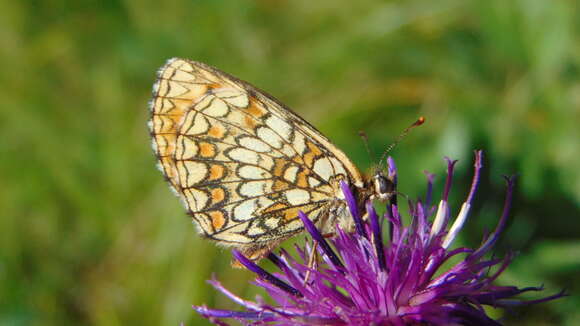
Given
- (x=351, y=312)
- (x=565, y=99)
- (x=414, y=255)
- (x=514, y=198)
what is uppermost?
(x=565, y=99)

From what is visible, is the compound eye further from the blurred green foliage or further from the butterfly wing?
the blurred green foliage

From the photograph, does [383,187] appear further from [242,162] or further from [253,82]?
[253,82]

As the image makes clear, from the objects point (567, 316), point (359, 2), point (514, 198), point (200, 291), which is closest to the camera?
point (567, 316)

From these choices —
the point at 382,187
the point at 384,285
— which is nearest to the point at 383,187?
the point at 382,187

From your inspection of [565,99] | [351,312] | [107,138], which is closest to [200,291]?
[107,138]

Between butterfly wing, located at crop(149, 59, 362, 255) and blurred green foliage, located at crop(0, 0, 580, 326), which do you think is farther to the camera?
blurred green foliage, located at crop(0, 0, 580, 326)

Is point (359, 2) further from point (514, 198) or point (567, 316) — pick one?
point (567, 316)

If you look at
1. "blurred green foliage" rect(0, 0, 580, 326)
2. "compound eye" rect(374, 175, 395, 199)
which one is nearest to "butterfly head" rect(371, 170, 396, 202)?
"compound eye" rect(374, 175, 395, 199)
